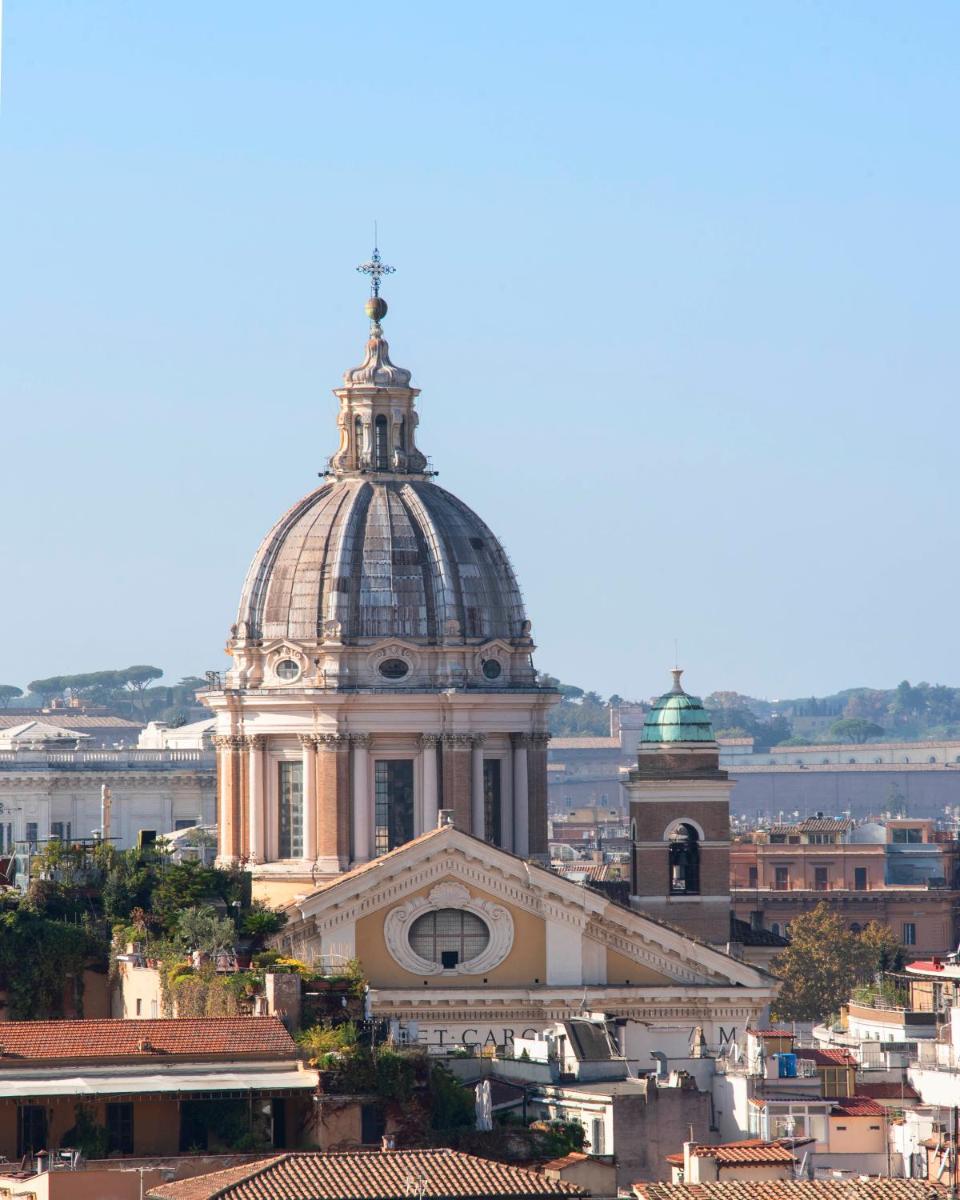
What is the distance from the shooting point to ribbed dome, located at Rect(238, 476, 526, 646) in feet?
394

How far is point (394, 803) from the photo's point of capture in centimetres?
11912

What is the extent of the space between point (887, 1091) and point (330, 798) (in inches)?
927

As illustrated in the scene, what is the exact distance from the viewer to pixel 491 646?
12025 cm

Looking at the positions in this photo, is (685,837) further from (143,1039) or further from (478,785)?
(143,1039)

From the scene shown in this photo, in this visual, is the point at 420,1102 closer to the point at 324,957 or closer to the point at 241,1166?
the point at 241,1166

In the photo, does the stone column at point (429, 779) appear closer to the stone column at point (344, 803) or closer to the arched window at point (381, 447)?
the stone column at point (344, 803)

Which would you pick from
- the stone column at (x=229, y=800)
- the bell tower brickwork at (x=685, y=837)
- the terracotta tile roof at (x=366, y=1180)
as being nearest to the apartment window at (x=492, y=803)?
the bell tower brickwork at (x=685, y=837)

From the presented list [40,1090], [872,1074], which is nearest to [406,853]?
[872,1074]

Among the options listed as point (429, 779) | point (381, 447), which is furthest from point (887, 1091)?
point (381, 447)

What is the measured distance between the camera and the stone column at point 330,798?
118m

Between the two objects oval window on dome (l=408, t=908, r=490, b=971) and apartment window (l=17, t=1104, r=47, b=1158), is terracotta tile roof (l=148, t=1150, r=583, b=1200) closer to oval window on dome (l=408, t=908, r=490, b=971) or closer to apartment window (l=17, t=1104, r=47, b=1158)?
apartment window (l=17, t=1104, r=47, b=1158)

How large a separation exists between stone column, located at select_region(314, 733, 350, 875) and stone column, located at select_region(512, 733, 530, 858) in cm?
488

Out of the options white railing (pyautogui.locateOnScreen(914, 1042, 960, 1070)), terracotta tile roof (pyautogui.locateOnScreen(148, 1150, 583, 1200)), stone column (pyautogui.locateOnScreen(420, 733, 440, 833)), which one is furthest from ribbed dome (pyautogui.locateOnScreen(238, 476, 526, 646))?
terracotta tile roof (pyautogui.locateOnScreen(148, 1150, 583, 1200))

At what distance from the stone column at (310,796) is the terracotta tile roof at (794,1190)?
3976cm
